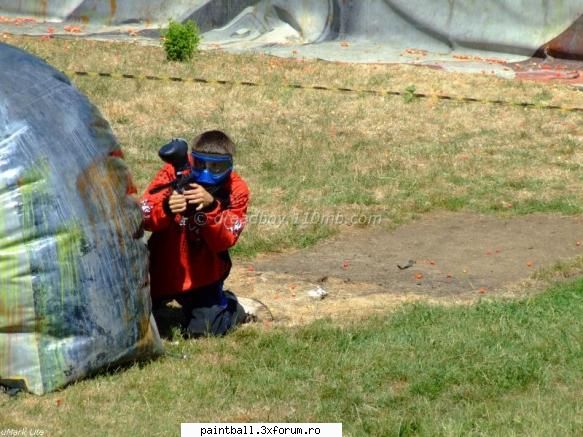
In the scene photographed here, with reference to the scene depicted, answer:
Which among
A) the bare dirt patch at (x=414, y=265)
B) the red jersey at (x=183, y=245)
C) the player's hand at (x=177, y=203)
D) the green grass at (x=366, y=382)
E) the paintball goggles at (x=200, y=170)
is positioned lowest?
the bare dirt patch at (x=414, y=265)

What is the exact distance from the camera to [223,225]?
20.3 ft

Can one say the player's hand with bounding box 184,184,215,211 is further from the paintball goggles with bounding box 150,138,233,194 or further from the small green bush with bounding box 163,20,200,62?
the small green bush with bounding box 163,20,200,62

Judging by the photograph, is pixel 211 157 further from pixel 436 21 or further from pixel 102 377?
pixel 436 21

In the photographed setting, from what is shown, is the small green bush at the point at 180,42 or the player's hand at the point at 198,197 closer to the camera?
the player's hand at the point at 198,197

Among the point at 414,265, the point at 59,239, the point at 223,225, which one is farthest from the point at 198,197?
the point at 414,265

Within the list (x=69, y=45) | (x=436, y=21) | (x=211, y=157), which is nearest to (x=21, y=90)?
(x=211, y=157)

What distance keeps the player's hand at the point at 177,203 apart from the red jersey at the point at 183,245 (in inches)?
5.8

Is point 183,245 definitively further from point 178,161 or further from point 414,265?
point 414,265

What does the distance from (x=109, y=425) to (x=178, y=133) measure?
695 cm

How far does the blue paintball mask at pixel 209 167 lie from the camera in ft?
20.5

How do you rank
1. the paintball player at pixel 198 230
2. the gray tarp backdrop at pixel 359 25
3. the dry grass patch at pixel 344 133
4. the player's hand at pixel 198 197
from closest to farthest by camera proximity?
the player's hand at pixel 198 197 < the paintball player at pixel 198 230 < the dry grass patch at pixel 344 133 < the gray tarp backdrop at pixel 359 25

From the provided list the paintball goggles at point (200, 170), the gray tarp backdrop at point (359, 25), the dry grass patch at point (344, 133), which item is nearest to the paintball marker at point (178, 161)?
the paintball goggles at point (200, 170)

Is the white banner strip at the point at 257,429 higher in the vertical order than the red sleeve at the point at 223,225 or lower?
lower

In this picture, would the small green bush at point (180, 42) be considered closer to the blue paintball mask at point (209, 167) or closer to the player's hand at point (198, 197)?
the blue paintball mask at point (209, 167)
